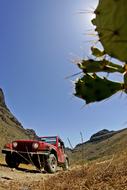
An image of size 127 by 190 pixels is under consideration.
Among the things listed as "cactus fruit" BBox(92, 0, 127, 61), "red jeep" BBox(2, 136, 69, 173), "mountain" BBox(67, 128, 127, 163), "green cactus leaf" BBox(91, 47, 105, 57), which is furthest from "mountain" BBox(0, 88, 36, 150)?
"cactus fruit" BBox(92, 0, 127, 61)

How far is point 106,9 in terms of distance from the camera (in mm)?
2750

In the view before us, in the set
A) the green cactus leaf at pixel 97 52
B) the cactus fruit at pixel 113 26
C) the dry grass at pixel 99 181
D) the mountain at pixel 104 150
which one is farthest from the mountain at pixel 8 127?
the cactus fruit at pixel 113 26

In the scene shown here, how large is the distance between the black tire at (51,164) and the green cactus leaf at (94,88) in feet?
40.0

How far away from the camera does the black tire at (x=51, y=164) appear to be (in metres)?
15.7

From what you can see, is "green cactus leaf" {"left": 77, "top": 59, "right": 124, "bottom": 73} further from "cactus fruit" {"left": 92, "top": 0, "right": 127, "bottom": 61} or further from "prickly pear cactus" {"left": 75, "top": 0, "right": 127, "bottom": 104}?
"cactus fruit" {"left": 92, "top": 0, "right": 127, "bottom": 61}

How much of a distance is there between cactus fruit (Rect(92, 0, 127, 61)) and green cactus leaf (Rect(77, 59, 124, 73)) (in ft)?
1.56

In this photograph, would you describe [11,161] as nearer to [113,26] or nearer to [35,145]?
[35,145]

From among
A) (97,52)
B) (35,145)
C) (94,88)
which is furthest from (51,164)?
(97,52)

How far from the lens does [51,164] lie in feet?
53.4

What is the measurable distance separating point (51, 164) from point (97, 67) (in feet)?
43.3

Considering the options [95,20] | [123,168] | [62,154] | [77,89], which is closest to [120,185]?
[123,168]

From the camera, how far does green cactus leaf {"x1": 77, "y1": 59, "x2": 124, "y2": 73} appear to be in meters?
3.40

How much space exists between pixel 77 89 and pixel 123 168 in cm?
720

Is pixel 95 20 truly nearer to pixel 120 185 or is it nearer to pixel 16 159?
pixel 120 185
